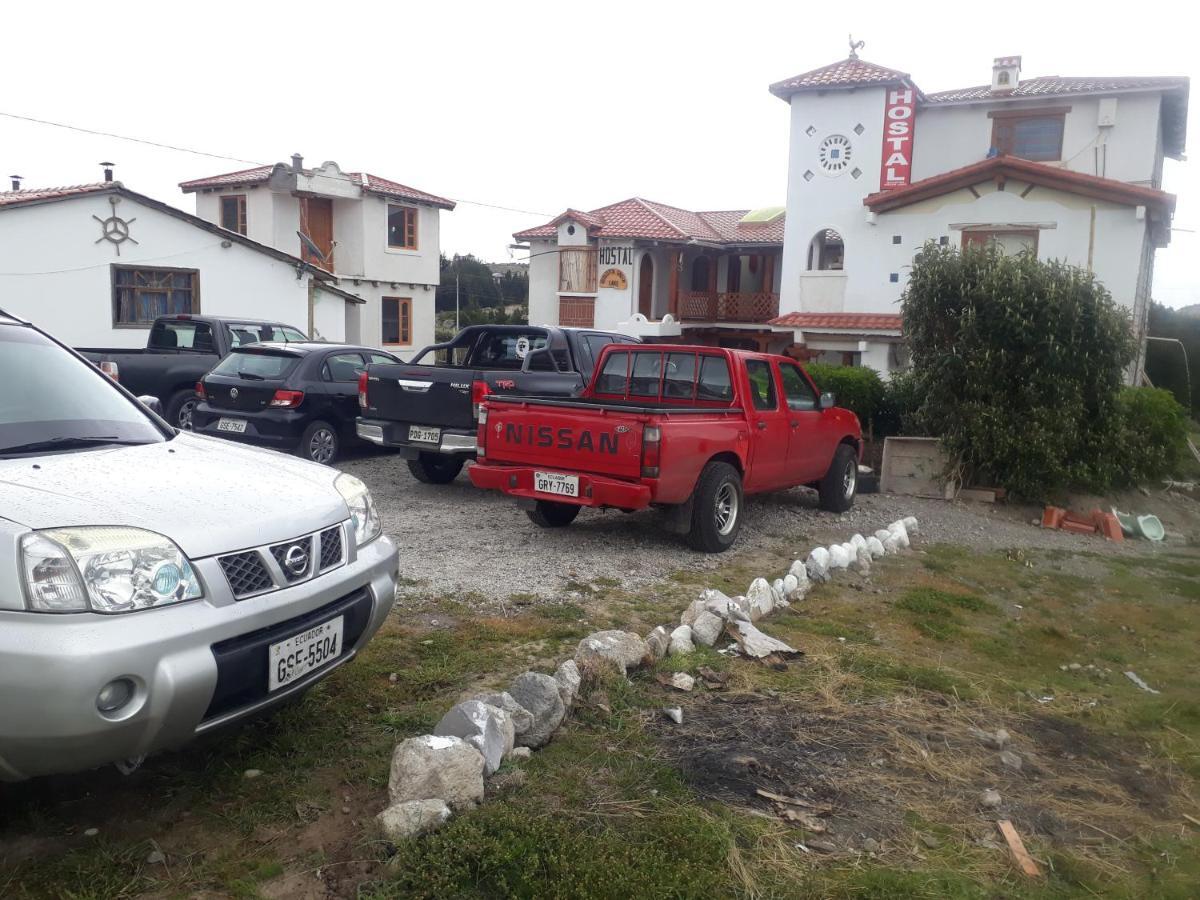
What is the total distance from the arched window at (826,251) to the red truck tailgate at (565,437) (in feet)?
55.9

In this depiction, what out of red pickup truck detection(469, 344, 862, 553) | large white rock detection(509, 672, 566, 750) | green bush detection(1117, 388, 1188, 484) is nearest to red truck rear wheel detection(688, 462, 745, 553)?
red pickup truck detection(469, 344, 862, 553)

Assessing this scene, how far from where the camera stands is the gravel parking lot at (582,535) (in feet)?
23.0

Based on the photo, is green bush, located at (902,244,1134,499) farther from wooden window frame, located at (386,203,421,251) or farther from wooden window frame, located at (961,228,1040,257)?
wooden window frame, located at (386,203,421,251)

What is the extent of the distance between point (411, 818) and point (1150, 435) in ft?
42.2

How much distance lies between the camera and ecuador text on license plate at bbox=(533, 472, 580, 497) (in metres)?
7.48

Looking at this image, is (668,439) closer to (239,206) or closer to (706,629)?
(706,629)

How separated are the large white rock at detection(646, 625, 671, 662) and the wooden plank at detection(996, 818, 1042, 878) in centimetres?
194

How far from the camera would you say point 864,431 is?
13586 millimetres

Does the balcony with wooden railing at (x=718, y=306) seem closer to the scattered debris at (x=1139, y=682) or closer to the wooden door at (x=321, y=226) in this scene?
the wooden door at (x=321, y=226)

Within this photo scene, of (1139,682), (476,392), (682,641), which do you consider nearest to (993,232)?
(476,392)

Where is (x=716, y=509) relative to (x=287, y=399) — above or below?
below

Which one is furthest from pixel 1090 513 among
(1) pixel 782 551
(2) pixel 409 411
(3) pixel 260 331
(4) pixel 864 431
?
(3) pixel 260 331

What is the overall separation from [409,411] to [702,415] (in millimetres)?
3398

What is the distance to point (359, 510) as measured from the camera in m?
4.18
